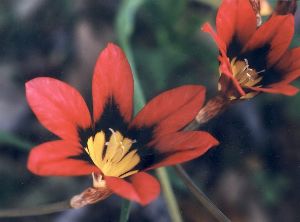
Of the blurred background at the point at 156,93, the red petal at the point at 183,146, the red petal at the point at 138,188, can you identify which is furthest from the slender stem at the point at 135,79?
the red petal at the point at 138,188

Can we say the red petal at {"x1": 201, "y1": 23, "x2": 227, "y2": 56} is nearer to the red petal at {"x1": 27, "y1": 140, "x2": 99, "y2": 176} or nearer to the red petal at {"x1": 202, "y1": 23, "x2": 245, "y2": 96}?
the red petal at {"x1": 202, "y1": 23, "x2": 245, "y2": 96}

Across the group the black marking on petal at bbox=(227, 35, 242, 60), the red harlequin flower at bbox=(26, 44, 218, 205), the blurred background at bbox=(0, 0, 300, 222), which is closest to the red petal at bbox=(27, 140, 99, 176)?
the red harlequin flower at bbox=(26, 44, 218, 205)

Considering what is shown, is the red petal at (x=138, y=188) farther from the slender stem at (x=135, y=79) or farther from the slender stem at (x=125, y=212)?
the slender stem at (x=135, y=79)

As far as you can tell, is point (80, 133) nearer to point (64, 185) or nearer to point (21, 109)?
point (64, 185)

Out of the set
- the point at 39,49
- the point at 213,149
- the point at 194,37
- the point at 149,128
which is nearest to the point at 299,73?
the point at 149,128

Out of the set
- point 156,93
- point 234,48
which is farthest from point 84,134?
point 156,93
